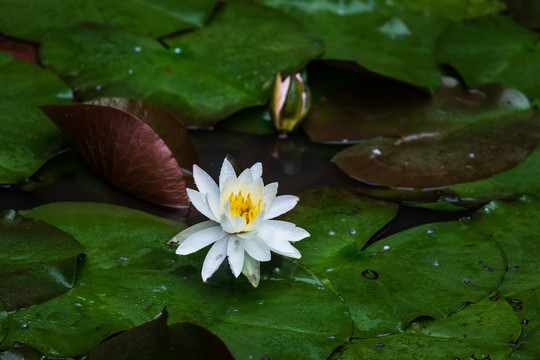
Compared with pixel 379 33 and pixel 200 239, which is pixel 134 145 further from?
pixel 379 33

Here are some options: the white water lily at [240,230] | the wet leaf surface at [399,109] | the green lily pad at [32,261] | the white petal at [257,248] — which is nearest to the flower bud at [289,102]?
the wet leaf surface at [399,109]

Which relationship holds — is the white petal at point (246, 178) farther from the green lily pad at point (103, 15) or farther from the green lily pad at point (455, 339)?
the green lily pad at point (103, 15)

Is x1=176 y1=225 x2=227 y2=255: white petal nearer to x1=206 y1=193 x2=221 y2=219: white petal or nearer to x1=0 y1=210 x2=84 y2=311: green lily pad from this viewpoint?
x1=206 y1=193 x2=221 y2=219: white petal

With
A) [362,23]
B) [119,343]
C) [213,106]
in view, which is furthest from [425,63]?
[119,343]

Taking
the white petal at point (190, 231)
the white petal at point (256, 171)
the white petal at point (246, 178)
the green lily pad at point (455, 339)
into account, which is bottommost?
the green lily pad at point (455, 339)

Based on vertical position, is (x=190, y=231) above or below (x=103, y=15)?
below

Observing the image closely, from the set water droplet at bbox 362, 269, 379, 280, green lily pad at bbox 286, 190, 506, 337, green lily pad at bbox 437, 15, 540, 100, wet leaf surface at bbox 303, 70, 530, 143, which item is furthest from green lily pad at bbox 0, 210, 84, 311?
green lily pad at bbox 437, 15, 540, 100

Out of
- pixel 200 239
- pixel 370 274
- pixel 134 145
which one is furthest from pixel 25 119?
pixel 370 274
